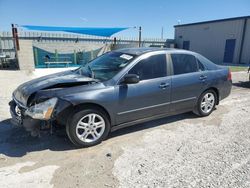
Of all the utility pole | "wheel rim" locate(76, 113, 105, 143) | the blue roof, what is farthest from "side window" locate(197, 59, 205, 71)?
the blue roof

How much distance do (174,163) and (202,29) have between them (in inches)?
919

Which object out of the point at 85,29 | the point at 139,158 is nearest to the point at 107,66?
the point at 139,158

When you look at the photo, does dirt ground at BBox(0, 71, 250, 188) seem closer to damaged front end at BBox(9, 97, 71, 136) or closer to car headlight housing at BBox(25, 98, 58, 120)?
damaged front end at BBox(9, 97, 71, 136)

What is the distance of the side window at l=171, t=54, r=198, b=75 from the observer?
422cm

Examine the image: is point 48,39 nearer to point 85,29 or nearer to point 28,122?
point 85,29

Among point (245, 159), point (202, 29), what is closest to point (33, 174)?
point (245, 159)

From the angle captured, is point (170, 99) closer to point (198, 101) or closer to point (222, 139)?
point (198, 101)

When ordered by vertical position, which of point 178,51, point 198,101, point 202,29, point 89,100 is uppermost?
point 202,29

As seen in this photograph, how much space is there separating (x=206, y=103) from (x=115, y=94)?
8.15 ft

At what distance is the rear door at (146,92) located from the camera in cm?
355

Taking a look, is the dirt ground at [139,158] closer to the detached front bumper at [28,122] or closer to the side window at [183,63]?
the detached front bumper at [28,122]

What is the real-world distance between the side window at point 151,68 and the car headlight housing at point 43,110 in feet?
4.68

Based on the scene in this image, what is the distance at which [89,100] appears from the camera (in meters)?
3.20

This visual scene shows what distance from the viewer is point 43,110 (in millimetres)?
3023
